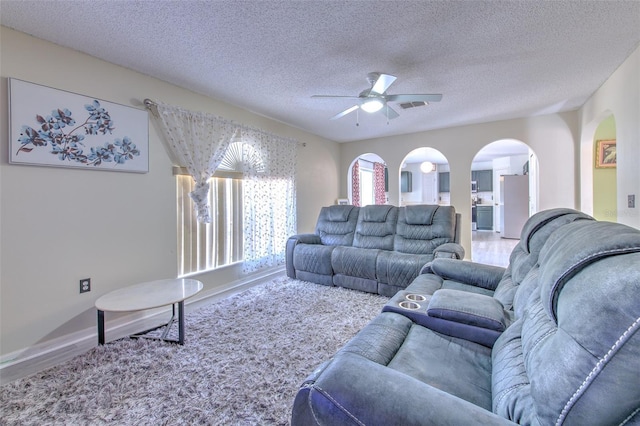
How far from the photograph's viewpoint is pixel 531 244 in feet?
5.69

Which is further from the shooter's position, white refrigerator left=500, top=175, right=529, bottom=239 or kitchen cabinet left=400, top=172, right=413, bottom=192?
kitchen cabinet left=400, top=172, right=413, bottom=192

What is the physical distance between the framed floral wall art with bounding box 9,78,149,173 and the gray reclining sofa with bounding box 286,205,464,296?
2202 mm

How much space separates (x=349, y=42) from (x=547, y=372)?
231cm

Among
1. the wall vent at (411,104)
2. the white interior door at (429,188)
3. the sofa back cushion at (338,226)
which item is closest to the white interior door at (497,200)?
the white interior door at (429,188)

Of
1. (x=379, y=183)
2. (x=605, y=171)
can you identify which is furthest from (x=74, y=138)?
(x=379, y=183)

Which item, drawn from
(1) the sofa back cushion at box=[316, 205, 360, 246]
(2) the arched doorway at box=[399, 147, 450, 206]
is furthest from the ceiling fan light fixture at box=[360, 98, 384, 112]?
(2) the arched doorway at box=[399, 147, 450, 206]

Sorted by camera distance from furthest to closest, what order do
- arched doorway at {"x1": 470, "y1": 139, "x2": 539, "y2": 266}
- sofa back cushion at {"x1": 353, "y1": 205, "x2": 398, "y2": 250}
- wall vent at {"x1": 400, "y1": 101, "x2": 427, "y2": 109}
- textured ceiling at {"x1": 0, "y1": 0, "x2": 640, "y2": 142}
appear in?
arched doorway at {"x1": 470, "y1": 139, "x2": 539, "y2": 266}, sofa back cushion at {"x1": 353, "y1": 205, "x2": 398, "y2": 250}, wall vent at {"x1": 400, "y1": 101, "x2": 427, "y2": 109}, textured ceiling at {"x1": 0, "y1": 0, "x2": 640, "y2": 142}

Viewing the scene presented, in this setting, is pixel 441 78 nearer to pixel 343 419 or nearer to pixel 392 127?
pixel 392 127

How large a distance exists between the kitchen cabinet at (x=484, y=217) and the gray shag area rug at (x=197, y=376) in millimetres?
7720

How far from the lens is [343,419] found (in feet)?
2.55

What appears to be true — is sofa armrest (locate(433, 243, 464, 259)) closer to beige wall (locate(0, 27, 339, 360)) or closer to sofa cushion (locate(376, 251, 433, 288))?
sofa cushion (locate(376, 251, 433, 288))

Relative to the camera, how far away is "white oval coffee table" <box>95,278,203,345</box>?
2.02m

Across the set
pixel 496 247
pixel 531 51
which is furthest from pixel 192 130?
pixel 496 247

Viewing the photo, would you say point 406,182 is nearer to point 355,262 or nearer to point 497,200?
point 497,200
